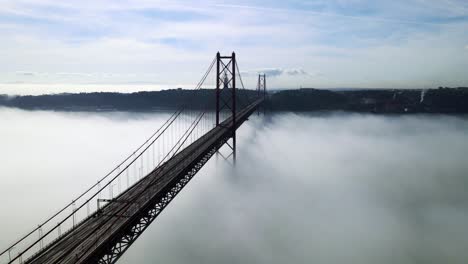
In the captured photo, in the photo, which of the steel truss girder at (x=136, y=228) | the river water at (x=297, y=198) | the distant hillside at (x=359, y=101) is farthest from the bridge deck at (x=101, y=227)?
the distant hillside at (x=359, y=101)

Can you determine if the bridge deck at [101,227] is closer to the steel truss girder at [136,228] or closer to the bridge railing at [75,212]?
the steel truss girder at [136,228]

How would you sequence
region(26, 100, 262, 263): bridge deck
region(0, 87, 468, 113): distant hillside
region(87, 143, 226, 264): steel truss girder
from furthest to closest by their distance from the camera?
region(0, 87, 468, 113): distant hillside < region(87, 143, 226, 264): steel truss girder < region(26, 100, 262, 263): bridge deck

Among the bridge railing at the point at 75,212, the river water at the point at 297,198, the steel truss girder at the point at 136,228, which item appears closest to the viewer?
the steel truss girder at the point at 136,228

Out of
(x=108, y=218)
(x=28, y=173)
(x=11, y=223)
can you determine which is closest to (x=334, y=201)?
(x=108, y=218)

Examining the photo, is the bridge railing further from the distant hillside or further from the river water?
the distant hillside

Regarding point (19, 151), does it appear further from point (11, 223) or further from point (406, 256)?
point (406, 256)

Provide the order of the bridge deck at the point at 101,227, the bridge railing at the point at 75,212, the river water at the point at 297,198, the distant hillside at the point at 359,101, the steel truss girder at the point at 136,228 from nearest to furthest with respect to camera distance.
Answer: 1. the bridge deck at the point at 101,227
2. the steel truss girder at the point at 136,228
3. the bridge railing at the point at 75,212
4. the river water at the point at 297,198
5. the distant hillside at the point at 359,101

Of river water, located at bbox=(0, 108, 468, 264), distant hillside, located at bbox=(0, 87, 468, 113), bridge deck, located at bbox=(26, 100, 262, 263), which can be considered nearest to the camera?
bridge deck, located at bbox=(26, 100, 262, 263)

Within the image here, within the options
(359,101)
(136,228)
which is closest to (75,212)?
(136,228)

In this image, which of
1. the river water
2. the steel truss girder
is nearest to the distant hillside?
the river water
